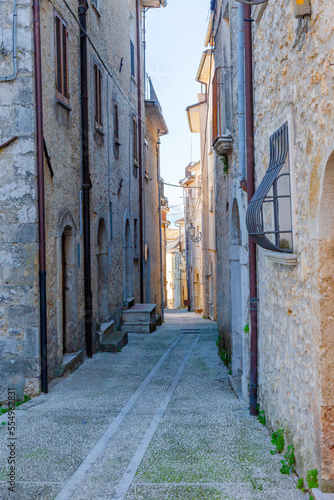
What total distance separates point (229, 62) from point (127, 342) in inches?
267

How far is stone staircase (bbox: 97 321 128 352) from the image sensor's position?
36.0 feet

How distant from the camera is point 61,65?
28.6ft

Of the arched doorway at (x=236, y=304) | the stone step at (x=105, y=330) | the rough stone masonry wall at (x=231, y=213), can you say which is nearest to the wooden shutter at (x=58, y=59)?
the rough stone masonry wall at (x=231, y=213)

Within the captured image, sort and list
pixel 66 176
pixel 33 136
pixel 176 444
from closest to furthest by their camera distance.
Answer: pixel 176 444
pixel 33 136
pixel 66 176

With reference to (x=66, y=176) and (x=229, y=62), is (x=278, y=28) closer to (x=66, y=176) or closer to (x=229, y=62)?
(x=229, y=62)

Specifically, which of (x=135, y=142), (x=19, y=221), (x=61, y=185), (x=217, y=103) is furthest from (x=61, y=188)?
(x=135, y=142)

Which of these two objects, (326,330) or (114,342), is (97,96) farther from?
(326,330)

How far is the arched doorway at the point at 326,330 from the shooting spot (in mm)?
3564

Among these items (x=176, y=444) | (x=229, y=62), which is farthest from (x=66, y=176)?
(x=176, y=444)

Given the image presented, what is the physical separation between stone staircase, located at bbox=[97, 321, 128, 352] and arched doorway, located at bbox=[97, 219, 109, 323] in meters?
0.26

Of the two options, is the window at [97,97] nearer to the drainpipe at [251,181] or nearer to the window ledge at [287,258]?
the drainpipe at [251,181]

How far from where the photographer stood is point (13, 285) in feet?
23.9

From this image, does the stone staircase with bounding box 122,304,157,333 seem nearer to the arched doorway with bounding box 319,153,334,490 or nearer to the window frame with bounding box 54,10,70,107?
the window frame with bounding box 54,10,70,107

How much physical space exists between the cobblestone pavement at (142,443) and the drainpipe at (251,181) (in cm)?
45
